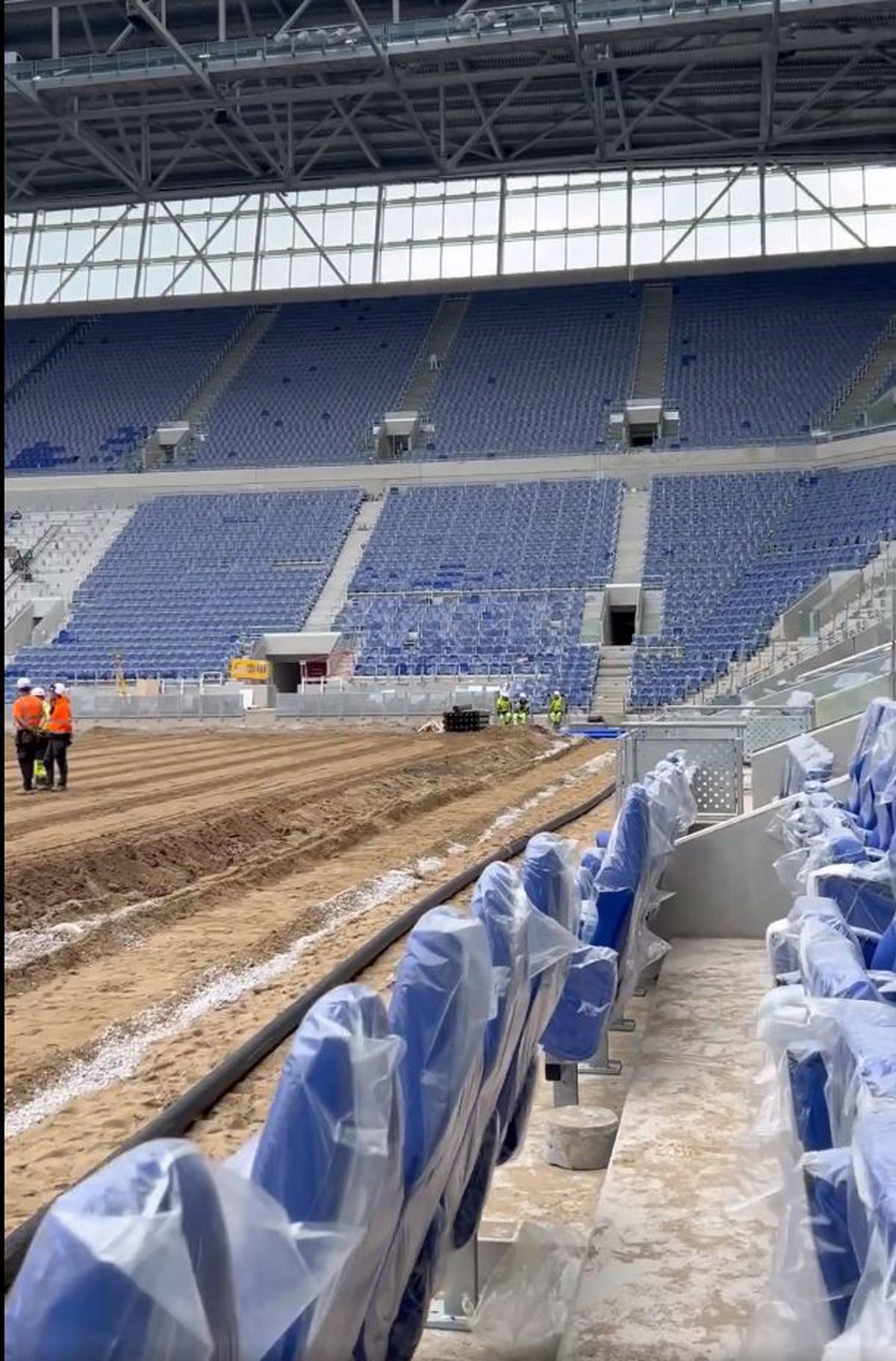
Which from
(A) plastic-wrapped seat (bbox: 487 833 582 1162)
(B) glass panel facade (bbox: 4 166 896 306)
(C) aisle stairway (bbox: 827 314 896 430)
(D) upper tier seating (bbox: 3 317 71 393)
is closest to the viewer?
(A) plastic-wrapped seat (bbox: 487 833 582 1162)

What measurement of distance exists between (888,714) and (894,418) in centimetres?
2869

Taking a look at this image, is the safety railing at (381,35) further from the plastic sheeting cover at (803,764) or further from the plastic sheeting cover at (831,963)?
the plastic sheeting cover at (831,963)

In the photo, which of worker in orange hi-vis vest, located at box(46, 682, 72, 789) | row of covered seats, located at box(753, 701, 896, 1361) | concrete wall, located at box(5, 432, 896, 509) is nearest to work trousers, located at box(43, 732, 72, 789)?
worker in orange hi-vis vest, located at box(46, 682, 72, 789)

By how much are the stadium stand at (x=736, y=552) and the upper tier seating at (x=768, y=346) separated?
2265 millimetres

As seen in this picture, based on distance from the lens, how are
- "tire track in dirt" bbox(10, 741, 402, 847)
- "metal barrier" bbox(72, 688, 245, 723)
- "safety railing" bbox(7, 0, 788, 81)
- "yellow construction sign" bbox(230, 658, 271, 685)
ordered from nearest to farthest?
Result: 1. "tire track in dirt" bbox(10, 741, 402, 847)
2. "safety railing" bbox(7, 0, 788, 81)
3. "metal barrier" bbox(72, 688, 245, 723)
4. "yellow construction sign" bbox(230, 658, 271, 685)

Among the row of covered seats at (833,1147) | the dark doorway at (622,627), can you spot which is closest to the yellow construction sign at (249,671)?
the dark doorway at (622,627)

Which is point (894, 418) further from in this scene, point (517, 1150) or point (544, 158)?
point (517, 1150)

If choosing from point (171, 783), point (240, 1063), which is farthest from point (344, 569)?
point (240, 1063)

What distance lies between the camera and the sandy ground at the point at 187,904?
16.6 ft

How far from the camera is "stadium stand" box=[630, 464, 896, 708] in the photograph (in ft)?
95.5

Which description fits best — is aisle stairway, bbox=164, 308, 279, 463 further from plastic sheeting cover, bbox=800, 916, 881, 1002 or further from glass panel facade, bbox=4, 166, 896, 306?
plastic sheeting cover, bbox=800, 916, 881, 1002

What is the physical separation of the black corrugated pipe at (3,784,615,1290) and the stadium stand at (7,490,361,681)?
25069mm

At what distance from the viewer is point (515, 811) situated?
559 inches

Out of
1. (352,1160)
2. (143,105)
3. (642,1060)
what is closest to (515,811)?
(642,1060)
